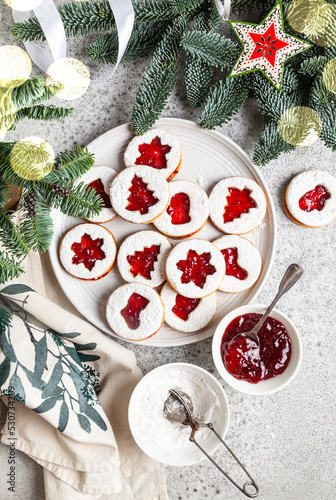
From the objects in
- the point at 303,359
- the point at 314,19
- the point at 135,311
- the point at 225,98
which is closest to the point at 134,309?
the point at 135,311

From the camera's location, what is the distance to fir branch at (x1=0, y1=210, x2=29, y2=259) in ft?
2.82

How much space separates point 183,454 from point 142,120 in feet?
3.40

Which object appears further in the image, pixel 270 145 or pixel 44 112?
pixel 270 145

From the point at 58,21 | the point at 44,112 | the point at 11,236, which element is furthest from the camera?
the point at 58,21

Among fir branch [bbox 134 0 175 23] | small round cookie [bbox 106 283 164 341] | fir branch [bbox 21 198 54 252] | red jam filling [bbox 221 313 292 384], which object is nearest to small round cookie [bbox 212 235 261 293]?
red jam filling [bbox 221 313 292 384]

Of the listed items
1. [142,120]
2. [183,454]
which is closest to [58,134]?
[142,120]

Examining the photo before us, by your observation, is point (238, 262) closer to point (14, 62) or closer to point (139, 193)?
point (139, 193)

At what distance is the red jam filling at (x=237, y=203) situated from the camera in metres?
1.32

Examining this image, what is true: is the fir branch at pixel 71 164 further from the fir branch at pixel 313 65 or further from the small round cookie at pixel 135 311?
the fir branch at pixel 313 65

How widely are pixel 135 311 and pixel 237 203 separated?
0.47m

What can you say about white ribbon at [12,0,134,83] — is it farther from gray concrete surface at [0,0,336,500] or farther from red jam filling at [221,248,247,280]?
red jam filling at [221,248,247,280]

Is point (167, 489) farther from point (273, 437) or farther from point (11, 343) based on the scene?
point (11, 343)

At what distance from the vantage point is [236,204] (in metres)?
1.32

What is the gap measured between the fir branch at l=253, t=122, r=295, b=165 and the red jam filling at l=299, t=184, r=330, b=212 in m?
0.16
